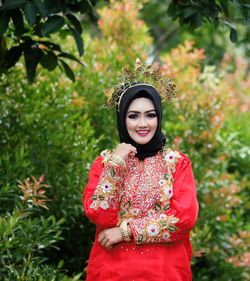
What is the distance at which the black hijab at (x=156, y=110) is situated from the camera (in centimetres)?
391

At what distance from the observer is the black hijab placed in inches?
154

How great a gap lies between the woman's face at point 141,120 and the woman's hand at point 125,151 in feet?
0.23

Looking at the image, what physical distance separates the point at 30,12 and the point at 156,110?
981 mm

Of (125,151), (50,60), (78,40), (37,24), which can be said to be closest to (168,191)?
(125,151)

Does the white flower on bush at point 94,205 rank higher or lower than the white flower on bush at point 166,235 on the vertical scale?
higher

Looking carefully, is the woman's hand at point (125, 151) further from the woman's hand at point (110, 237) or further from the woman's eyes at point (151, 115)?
the woman's hand at point (110, 237)

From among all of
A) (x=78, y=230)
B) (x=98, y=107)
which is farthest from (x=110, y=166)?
(x=98, y=107)

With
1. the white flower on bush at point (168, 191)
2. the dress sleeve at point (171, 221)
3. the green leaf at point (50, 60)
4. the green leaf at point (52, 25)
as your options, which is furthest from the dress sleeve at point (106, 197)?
the green leaf at point (50, 60)

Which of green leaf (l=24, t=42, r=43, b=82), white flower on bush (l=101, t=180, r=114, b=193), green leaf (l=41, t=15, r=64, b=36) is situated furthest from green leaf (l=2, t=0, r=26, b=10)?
white flower on bush (l=101, t=180, r=114, b=193)

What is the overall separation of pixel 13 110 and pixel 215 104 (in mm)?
2083

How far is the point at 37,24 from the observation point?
495 centimetres

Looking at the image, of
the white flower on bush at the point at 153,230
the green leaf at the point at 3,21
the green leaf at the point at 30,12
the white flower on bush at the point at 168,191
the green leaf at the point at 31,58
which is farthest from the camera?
the green leaf at the point at 31,58

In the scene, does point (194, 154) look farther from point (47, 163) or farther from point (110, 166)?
point (110, 166)

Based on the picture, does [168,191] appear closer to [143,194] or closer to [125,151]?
[143,194]
